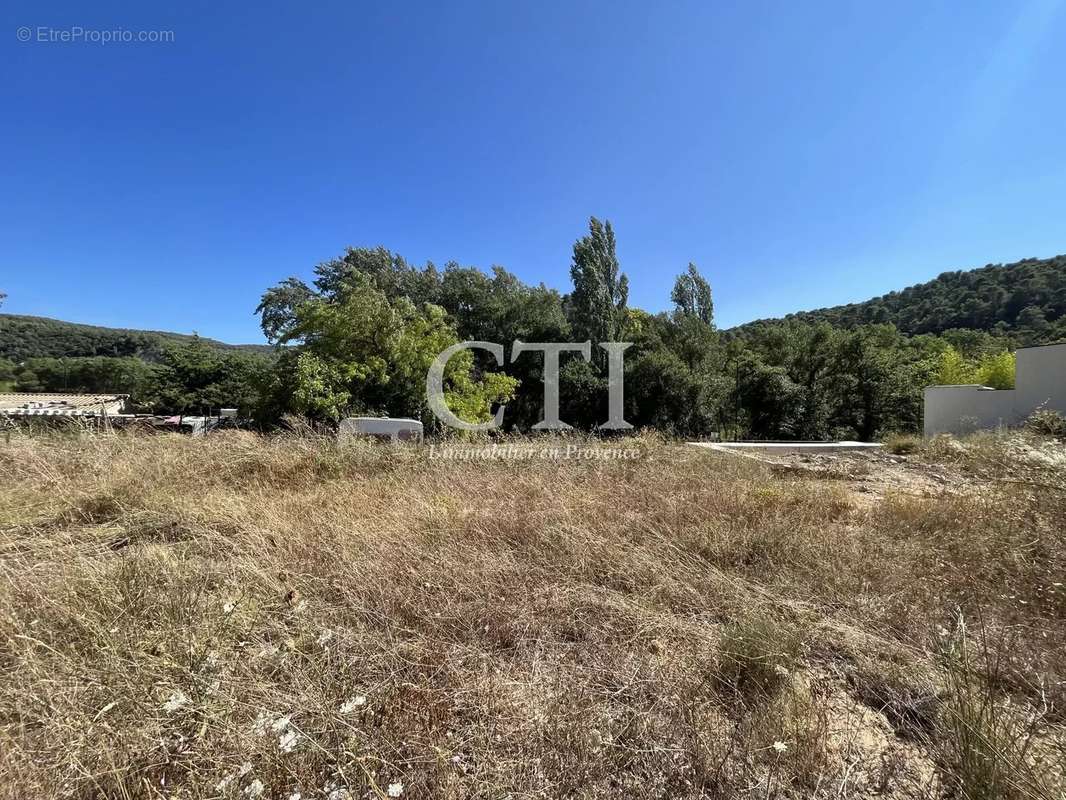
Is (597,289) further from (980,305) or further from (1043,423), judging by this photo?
(980,305)

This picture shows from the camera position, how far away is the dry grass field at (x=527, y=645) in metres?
1.17

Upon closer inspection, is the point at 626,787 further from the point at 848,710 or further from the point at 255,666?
the point at 255,666

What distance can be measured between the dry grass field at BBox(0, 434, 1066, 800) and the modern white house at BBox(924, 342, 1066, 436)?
10.8 metres

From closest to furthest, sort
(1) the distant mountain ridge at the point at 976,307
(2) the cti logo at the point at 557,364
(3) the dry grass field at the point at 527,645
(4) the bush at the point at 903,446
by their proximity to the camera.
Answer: (3) the dry grass field at the point at 527,645, (4) the bush at the point at 903,446, (2) the cti logo at the point at 557,364, (1) the distant mountain ridge at the point at 976,307

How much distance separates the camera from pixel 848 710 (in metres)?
1.56

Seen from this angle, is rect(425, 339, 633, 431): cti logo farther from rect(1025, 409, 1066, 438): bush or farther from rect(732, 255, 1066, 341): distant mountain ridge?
rect(732, 255, 1066, 341): distant mountain ridge

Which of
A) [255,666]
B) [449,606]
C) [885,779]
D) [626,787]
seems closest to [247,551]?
[255,666]

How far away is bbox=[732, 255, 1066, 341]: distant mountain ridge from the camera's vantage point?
23.7m

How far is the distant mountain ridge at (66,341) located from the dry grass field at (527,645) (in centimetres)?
4666

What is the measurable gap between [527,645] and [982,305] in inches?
1508

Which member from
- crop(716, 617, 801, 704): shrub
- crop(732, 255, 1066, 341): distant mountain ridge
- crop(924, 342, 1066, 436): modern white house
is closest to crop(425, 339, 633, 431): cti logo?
crop(924, 342, 1066, 436): modern white house

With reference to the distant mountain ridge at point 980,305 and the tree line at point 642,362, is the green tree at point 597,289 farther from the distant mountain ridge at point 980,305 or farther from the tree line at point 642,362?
the distant mountain ridge at point 980,305

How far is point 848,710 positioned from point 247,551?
2975 mm

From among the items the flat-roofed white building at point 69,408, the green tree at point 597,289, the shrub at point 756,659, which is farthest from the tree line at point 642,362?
the shrub at point 756,659
